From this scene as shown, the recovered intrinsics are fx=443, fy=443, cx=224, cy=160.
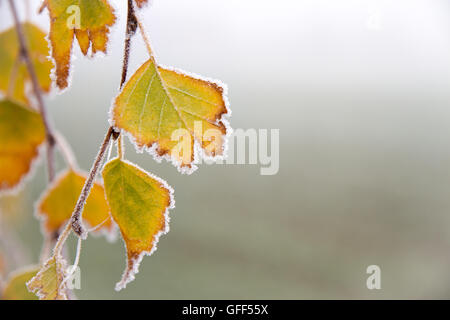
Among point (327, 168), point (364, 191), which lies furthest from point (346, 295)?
point (327, 168)

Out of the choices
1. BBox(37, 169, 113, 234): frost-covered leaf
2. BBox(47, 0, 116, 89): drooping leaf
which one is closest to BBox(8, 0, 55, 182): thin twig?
BBox(37, 169, 113, 234): frost-covered leaf

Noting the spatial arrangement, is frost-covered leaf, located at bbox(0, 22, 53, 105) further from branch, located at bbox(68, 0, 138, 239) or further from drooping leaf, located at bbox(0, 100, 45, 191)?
branch, located at bbox(68, 0, 138, 239)

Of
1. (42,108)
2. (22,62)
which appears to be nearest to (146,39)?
(42,108)

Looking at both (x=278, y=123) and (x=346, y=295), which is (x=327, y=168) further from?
(x=346, y=295)

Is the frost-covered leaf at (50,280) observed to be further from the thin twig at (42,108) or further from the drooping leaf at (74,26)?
the thin twig at (42,108)

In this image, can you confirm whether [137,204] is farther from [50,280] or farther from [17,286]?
[17,286]

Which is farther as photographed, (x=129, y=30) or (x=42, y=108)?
(x=42, y=108)
